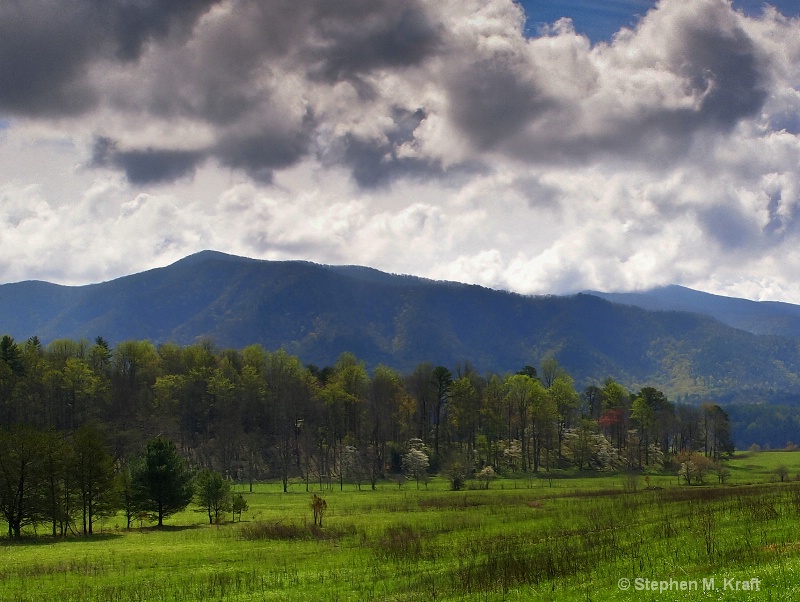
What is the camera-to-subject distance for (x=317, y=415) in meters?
146

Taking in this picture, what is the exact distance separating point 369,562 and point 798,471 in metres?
113

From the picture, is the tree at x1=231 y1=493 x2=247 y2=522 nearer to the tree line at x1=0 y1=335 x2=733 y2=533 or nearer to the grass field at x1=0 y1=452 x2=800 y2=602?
the grass field at x1=0 y1=452 x2=800 y2=602

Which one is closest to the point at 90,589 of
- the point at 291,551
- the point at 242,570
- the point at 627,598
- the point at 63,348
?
the point at 242,570

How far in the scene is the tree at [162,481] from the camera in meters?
70.3

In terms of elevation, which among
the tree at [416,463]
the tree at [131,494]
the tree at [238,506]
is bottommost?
the tree at [416,463]

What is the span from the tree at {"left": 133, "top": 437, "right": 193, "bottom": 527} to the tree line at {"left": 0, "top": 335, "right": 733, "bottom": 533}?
47.9 m

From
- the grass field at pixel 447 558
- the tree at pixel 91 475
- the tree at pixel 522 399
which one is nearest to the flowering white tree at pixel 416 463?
the tree at pixel 522 399

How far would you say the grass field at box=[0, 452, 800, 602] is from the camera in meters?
27.5

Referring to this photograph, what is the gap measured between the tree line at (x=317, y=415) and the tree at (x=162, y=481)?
4794cm

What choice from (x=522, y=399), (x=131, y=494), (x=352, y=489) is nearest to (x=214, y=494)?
(x=131, y=494)

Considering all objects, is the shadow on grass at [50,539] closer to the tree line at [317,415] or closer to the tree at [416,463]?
the tree line at [317,415]

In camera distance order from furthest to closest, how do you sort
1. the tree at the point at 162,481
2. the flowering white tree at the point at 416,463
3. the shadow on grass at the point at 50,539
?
the flowering white tree at the point at 416,463 → the tree at the point at 162,481 → the shadow on grass at the point at 50,539

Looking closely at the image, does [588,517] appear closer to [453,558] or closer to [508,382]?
[453,558]

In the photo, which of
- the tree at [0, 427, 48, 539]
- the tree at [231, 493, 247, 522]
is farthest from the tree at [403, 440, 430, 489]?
the tree at [0, 427, 48, 539]
